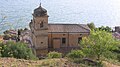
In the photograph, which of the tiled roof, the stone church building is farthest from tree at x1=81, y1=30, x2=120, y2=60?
the tiled roof

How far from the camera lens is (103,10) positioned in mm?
54688

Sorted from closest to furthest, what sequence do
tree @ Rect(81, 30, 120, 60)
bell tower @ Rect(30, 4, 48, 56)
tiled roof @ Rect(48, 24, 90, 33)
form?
tree @ Rect(81, 30, 120, 60) < bell tower @ Rect(30, 4, 48, 56) < tiled roof @ Rect(48, 24, 90, 33)

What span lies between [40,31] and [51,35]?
1088 mm

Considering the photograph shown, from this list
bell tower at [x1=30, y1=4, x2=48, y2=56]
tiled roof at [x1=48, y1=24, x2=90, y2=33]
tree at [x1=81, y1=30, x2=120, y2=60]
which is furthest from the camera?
tiled roof at [x1=48, y1=24, x2=90, y2=33]

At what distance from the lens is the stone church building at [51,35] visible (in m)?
21.9

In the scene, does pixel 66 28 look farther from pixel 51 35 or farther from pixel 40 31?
pixel 40 31

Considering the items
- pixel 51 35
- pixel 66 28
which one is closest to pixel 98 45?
pixel 51 35

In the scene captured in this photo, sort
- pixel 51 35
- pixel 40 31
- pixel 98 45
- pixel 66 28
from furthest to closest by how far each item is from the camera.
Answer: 1. pixel 66 28
2. pixel 51 35
3. pixel 40 31
4. pixel 98 45

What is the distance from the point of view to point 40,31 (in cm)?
2197

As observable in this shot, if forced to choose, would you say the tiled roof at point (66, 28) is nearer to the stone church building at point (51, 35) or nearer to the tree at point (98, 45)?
the stone church building at point (51, 35)

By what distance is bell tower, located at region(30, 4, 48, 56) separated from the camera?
2181 cm

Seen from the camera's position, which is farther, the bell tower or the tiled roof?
the tiled roof

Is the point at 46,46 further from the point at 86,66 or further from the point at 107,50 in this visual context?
the point at 86,66

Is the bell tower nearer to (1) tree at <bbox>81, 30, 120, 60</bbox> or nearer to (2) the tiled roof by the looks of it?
(2) the tiled roof
